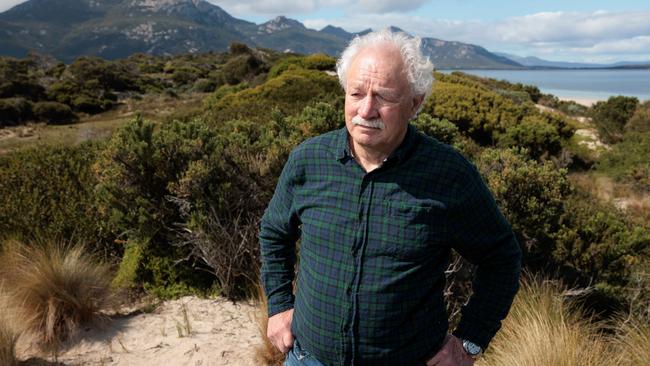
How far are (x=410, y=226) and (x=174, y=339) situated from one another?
2.95 m

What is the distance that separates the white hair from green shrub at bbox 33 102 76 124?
30121 millimetres

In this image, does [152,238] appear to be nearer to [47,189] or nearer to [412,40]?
[47,189]

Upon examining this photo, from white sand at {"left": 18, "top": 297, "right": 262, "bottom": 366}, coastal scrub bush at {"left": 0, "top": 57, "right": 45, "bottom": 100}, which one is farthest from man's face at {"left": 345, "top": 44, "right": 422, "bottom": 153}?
coastal scrub bush at {"left": 0, "top": 57, "right": 45, "bottom": 100}

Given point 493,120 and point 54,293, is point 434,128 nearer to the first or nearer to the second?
point 54,293

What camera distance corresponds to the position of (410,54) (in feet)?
5.80

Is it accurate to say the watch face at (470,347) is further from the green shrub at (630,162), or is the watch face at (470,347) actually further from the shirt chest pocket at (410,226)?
the green shrub at (630,162)

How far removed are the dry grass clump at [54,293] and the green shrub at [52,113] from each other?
1056 inches

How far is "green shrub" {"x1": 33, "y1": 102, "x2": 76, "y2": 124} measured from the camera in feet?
90.0

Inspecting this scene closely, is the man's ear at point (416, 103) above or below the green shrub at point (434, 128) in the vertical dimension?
above

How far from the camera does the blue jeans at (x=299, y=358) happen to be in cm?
195

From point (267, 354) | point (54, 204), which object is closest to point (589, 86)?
point (54, 204)

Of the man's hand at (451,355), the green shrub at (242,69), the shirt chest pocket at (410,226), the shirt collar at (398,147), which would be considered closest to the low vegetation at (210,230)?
the man's hand at (451,355)

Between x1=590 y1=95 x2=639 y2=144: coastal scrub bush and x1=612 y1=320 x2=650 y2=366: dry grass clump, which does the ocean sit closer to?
x1=590 y1=95 x2=639 y2=144: coastal scrub bush

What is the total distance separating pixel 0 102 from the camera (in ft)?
86.0
